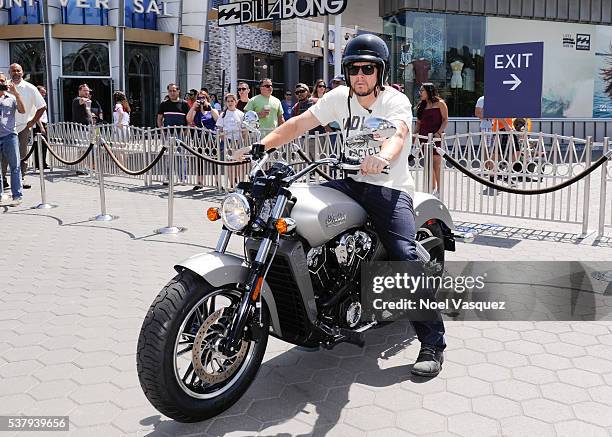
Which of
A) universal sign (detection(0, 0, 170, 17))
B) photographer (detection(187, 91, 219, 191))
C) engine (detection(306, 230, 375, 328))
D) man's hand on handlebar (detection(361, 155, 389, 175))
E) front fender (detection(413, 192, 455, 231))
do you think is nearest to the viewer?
man's hand on handlebar (detection(361, 155, 389, 175))

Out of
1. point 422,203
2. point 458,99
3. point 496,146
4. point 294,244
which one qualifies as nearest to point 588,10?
point 458,99

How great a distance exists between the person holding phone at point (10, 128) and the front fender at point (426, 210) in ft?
24.3

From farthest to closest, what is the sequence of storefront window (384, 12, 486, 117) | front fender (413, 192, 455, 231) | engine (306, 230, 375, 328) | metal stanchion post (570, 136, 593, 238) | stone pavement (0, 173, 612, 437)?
storefront window (384, 12, 486, 117) < metal stanchion post (570, 136, 593, 238) < front fender (413, 192, 455, 231) < engine (306, 230, 375, 328) < stone pavement (0, 173, 612, 437)

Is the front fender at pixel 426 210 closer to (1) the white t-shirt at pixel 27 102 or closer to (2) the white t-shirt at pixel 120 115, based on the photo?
(1) the white t-shirt at pixel 27 102

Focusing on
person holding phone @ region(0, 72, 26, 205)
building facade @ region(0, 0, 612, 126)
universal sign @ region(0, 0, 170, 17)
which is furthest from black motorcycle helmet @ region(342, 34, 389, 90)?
universal sign @ region(0, 0, 170, 17)

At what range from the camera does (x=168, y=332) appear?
115 inches

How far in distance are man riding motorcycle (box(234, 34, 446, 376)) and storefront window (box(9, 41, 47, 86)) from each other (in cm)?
2633

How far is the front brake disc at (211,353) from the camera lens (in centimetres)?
311

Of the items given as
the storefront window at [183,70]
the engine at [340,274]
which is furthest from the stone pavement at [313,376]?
the storefront window at [183,70]

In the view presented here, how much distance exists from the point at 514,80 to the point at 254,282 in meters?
6.14

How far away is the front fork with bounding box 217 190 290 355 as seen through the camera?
10.2 feet

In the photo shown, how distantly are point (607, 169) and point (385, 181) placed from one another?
525cm

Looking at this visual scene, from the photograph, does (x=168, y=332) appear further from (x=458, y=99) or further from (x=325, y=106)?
(x=458, y=99)

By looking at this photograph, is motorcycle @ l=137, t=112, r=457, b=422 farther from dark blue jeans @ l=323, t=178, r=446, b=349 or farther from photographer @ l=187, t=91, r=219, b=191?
photographer @ l=187, t=91, r=219, b=191
